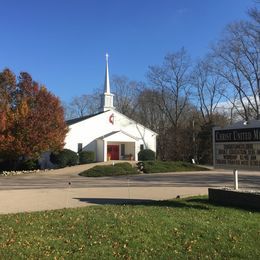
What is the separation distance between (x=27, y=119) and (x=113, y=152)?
13.4m

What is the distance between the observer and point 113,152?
159 ft

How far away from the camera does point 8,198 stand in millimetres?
15953

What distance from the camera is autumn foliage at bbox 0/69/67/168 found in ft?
122

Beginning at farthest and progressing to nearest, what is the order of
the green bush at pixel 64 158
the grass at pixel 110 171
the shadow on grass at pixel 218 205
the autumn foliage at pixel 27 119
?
the green bush at pixel 64 158, the autumn foliage at pixel 27 119, the grass at pixel 110 171, the shadow on grass at pixel 218 205

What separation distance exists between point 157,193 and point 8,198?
5616mm

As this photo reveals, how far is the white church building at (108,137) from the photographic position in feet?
150

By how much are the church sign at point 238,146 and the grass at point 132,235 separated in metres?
2.38

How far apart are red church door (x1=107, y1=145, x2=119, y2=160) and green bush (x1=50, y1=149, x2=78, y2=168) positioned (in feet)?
19.2

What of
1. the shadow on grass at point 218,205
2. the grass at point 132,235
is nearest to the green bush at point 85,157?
the shadow on grass at point 218,205

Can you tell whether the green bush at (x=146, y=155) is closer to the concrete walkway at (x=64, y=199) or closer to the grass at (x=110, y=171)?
the grass at (x=110, y=171)

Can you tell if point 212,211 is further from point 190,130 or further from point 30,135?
point 190,130

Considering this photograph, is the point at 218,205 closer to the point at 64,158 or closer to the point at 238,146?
the point at 238,146

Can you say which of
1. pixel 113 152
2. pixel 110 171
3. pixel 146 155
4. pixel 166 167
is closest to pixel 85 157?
pixel 113 152

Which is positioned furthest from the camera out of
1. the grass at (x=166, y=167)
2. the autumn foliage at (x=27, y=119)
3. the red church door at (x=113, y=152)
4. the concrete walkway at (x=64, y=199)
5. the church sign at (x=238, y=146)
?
the red church door at (x=113, y=152)
